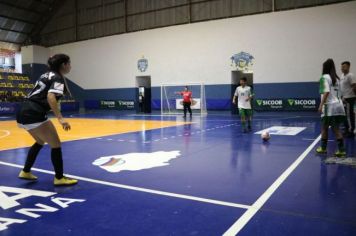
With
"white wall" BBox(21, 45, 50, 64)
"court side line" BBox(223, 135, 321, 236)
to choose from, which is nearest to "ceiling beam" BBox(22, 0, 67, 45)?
"white wall" BBox(21, 45, 50, 64)

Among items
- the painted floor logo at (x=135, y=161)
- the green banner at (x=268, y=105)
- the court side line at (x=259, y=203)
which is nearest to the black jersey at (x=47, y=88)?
the painted floor logo at (x=135, y=161)

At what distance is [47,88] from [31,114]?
43 cm

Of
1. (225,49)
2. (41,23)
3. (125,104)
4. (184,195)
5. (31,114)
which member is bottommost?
(184,195)

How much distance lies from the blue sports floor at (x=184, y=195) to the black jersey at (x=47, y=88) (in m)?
1.25

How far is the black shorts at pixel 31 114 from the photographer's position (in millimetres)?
4785

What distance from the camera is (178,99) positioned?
88.4ft

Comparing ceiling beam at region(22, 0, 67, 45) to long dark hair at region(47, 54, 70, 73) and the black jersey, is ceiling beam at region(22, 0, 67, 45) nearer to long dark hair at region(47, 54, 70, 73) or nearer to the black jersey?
long dark hair at region(47, 54, 70, 73)

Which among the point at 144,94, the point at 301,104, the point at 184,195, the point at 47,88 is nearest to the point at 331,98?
the point at 184,195

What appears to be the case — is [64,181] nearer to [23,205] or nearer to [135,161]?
[23,205]

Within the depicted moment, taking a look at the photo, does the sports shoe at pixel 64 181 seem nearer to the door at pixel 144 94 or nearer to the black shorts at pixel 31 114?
the black shorts at pixel 31 114

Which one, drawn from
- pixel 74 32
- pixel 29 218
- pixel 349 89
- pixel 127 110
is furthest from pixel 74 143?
pixel 74 32

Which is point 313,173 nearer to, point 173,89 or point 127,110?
point 173,89

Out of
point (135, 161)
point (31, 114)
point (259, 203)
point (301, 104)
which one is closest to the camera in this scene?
point (259, 203)

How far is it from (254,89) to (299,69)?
3295 mm
